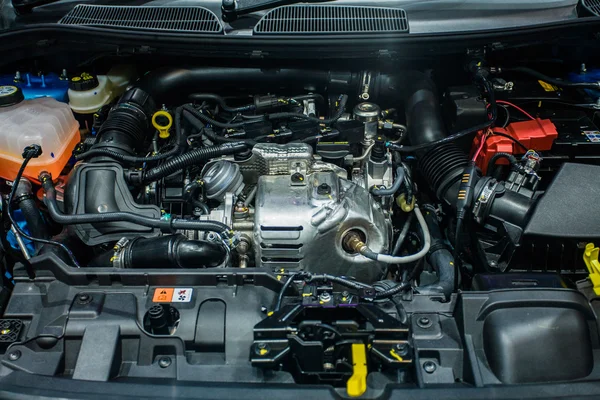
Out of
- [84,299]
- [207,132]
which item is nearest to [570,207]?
[207,132]

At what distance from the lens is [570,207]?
65.1 inches

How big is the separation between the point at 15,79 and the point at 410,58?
68.2 inches

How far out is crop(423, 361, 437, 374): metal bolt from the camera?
1.38 meters

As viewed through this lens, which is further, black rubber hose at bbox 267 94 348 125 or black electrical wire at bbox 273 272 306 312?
black rubber hose at bbox 267 94 348 125

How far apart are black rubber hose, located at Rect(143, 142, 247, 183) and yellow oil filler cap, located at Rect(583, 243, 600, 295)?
3.96 ft

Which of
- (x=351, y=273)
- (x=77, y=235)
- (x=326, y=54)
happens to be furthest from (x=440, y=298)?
(x=77, y=235)

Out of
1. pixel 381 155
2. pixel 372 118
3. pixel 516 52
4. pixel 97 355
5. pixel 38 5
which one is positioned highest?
pixel 38 5

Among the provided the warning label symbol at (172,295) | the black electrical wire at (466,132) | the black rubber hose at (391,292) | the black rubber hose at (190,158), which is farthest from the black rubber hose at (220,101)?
the black rubber hose at (391,292)

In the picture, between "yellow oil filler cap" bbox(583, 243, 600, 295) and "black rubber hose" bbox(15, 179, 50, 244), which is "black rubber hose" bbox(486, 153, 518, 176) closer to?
"yellow oil filler cap" bbox(583, 243, 600, 295)

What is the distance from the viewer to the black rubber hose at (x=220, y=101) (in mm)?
2309

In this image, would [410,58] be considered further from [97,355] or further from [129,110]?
[97,355]

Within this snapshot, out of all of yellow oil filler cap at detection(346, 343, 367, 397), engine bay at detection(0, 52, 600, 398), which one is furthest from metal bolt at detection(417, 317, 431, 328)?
yellow oil filler cap at detection(346, 343, 367, 397)

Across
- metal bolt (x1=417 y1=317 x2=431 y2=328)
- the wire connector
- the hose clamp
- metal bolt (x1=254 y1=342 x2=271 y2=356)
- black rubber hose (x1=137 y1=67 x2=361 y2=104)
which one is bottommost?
metal bolt (x1=417 y1=317 x2=431 y2=328)

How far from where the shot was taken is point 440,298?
155 centimetres
